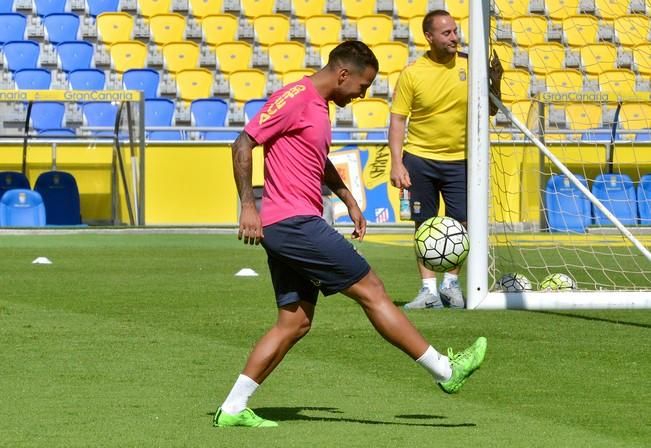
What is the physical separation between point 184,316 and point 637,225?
38.6 ft

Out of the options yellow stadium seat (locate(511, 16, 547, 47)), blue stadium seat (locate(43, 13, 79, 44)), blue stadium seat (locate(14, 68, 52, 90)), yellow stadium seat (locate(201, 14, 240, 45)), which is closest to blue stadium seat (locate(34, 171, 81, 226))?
blue stadium seat (locate(14, 68, 52, 90))

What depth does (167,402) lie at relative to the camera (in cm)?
728

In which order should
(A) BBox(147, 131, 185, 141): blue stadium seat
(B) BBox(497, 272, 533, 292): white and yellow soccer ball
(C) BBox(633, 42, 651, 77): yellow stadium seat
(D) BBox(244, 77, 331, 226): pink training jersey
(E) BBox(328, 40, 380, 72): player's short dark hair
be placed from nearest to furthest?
(D) BBox(244, 77, 331, 226): pink training jersey, (E) BBox(328, 40, 380, 72): player's short dark hair, (B) BBox(497, 272, 533, 292): white and yellow soccer ball, (A) BBox(147, 131, 185, 141): blue stadium seat, (C) BBox(633, 42, 651, 77): yellow stadium seat

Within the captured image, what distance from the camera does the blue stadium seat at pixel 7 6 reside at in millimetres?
29922

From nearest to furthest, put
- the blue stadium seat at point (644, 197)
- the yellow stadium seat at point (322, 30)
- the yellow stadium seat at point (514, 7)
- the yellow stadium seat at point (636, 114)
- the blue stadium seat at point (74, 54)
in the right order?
the yellow stadium seat at point (514, 7), the blue stadium seat at point (644, 197), the yellow stadium seat at point (636, 114), the blue stadium seat at point (74, 54), the yellow stadium seat at point (322, 30)

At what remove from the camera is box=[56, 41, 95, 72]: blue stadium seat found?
2895cm

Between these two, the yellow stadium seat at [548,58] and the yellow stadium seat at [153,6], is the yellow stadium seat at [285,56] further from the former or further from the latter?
the yellow stadium seat at [548,58]

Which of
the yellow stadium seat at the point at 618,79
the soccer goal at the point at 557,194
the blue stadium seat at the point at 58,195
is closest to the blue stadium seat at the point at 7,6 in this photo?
the blue stadium seat at the point at 58,195

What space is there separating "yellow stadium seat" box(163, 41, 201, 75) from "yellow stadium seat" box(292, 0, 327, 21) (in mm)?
2513

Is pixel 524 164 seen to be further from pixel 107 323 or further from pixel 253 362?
pixel 253 362

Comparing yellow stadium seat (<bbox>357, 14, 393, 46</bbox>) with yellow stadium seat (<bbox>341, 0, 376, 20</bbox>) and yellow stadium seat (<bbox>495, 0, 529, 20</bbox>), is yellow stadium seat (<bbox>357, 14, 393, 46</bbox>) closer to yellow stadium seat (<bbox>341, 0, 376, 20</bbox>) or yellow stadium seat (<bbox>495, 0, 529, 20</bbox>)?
yellow stadium seat (<bbox>341, 0, 376, 20</bbox>)

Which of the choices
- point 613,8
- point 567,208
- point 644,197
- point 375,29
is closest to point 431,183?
point 613,8

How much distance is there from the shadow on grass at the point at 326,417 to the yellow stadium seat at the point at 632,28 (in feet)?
36.0

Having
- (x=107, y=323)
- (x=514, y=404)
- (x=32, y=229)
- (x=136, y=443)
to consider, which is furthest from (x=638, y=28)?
(x=136, y=443)
